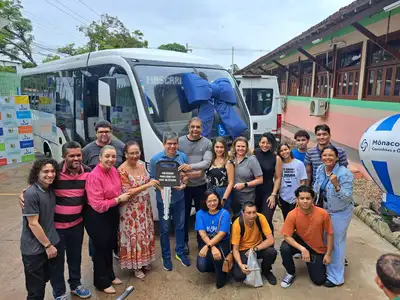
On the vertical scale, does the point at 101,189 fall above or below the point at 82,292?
above

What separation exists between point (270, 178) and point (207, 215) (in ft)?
3.14

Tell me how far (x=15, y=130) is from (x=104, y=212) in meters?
5.50

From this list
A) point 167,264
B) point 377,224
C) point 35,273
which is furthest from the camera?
point 377,224

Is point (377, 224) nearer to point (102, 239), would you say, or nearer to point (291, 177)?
point (291, 177)

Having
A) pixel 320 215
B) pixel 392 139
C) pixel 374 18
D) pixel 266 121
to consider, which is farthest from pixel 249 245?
pixel 374 18

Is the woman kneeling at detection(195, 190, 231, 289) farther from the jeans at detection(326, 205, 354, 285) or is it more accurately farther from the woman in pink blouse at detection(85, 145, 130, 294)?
the jeans at detection(326, 205, 354, 285)

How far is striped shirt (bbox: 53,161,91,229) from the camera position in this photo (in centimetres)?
280

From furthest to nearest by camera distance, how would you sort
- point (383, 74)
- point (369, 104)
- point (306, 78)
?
point (306, 78)
point (369, 104)
point (383, 74)

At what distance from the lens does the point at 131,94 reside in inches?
176

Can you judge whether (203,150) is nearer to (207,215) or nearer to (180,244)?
(207,215)

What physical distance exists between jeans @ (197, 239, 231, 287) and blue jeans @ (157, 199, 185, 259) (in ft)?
1.44

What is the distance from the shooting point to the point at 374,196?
5.86 m

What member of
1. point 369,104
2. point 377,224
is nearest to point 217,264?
point 377,224

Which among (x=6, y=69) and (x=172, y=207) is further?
(x=6, y=69)
